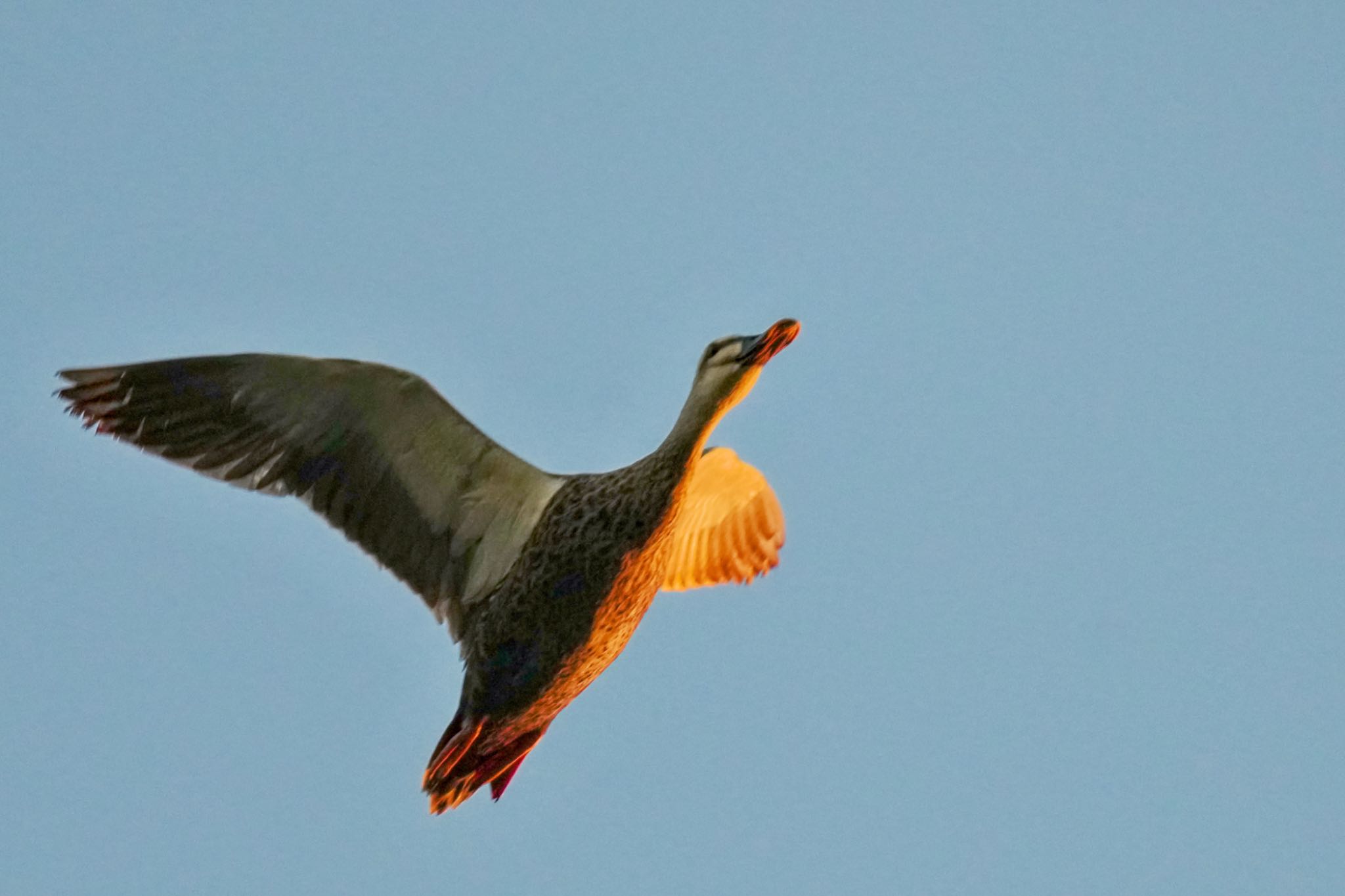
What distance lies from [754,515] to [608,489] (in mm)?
2294

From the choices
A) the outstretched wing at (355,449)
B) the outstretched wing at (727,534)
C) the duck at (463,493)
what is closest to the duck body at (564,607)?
the duck at (463,493)

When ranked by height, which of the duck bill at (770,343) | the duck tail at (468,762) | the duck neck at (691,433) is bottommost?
the duck tail at (468,762)

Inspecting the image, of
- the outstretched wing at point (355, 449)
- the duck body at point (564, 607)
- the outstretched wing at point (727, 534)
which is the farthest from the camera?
the outstretched wing at point (727, 534)

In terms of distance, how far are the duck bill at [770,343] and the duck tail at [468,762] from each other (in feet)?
7.55

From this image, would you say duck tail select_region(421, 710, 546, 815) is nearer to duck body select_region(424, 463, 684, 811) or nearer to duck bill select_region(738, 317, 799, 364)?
duck body select_region(424, 463, 684, 811)

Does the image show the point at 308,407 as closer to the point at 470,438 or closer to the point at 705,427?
the point at 470,438

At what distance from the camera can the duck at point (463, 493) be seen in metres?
9.28

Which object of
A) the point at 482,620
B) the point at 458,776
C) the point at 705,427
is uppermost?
the point at 705,427

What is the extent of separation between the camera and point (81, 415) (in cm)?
936

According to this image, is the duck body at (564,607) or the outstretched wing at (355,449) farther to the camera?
the outstretched wing at (355,449)

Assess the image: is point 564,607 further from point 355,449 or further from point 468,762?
point 355,449

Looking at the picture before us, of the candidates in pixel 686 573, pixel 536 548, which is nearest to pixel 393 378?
pixel 536 548

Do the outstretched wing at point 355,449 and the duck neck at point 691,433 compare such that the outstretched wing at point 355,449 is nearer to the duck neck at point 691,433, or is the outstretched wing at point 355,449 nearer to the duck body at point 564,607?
the duck body at point 564,607

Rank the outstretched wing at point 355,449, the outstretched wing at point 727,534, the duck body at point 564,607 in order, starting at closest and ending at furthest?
Answer: the duck body at point 564,607, the outstretched wing at point 355,449, the outstretched wing at point 727,534
